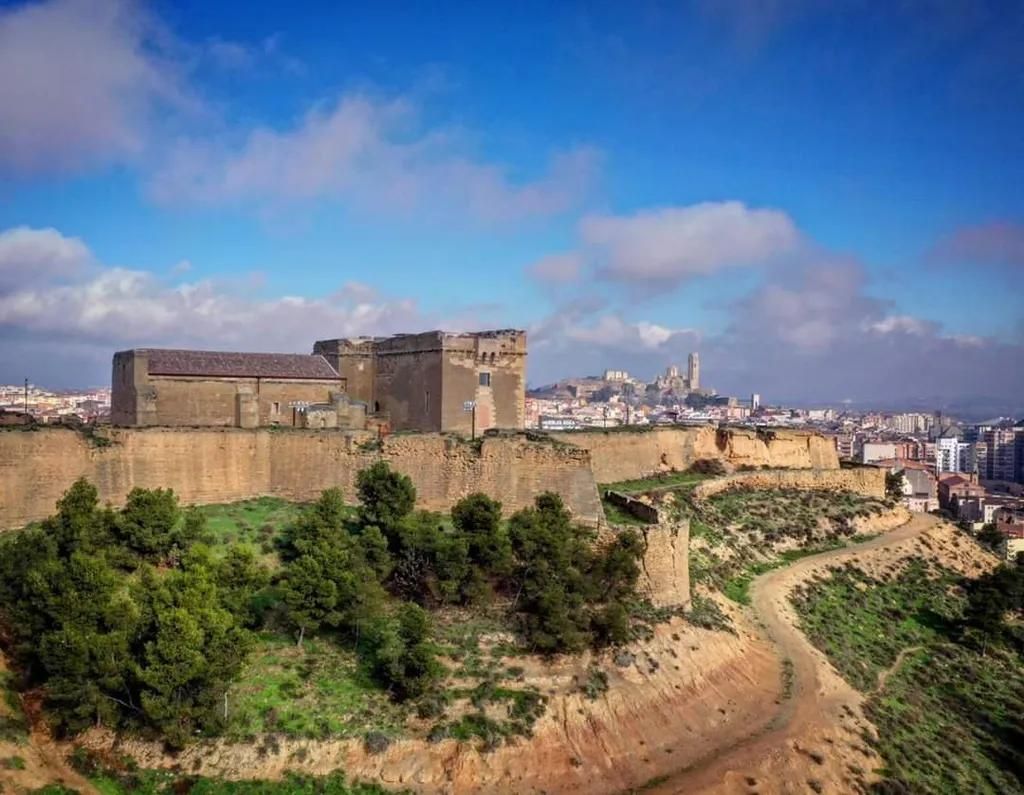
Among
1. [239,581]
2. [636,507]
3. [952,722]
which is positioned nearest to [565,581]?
[239,581]

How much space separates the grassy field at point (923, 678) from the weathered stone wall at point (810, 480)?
6138mm

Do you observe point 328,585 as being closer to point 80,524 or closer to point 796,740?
point 80,524

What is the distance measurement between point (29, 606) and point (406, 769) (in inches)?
285

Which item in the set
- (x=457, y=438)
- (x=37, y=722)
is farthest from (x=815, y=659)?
(x=37, y=722)

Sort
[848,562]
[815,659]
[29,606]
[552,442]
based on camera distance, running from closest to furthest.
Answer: [29,606]
[815,659]
[552,442]
[848,562]

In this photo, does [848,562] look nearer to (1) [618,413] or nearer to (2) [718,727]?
(2) [718,727]

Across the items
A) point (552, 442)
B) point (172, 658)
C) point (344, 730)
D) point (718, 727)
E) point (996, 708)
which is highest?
point (552, 442)

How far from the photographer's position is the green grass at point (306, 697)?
557 inches

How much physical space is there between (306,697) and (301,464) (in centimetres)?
950

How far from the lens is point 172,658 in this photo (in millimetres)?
13508

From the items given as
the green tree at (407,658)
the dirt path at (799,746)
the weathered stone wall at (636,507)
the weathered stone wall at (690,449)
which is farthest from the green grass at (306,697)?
the weathered stone wall at (690,449)

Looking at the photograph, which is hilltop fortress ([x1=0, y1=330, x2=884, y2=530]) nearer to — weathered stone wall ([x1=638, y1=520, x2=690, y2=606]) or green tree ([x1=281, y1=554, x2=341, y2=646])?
weathered stone wall ([x1=638, y1=520, x2=690, y2=606])

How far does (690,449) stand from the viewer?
36.7 metres

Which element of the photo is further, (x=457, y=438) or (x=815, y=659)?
(x=457, y=438)
